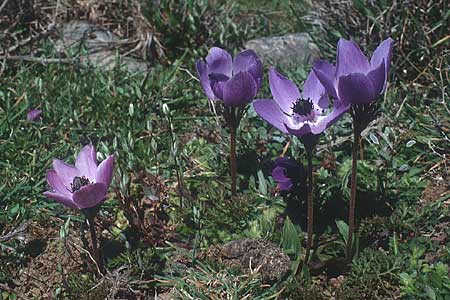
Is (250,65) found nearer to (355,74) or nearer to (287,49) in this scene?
(355,74)

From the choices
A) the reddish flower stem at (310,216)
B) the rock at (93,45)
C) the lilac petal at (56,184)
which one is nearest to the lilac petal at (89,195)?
the lilac petal at (56,184)

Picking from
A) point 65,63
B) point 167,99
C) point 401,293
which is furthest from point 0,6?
point 401,293

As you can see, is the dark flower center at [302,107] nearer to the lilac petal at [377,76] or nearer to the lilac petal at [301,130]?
the lilac petal at [301,130]

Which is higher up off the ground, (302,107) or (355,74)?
(355,74)

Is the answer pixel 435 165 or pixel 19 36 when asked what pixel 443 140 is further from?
pixel 19 36

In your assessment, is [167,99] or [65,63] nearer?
[167,99]

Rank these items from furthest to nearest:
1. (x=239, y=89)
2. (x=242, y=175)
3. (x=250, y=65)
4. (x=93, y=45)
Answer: (x=93, y=45), (x=242, y=175), (x=250, y=65), (x=239, y=89)

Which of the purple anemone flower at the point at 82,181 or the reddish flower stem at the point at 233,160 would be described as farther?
the reddish flower stem at the point at 233,160

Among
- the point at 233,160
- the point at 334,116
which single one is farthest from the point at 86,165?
the point at 334,116
